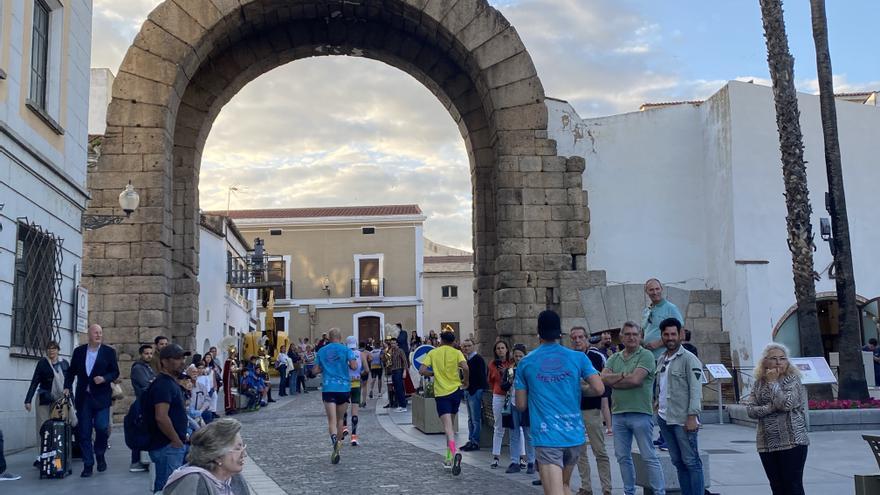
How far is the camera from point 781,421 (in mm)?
6449

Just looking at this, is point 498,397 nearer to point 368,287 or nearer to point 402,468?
point 402,468

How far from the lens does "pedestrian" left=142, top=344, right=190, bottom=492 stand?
6477 millimetres

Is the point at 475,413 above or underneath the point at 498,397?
underneath

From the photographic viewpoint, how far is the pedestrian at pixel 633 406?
24.4 ft

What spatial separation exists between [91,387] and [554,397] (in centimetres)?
563

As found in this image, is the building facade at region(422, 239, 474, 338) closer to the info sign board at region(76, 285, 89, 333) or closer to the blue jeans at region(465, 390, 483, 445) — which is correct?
the info sign board at region(76, 285, 89, 333)

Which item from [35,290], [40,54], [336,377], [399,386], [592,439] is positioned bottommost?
[592,439]

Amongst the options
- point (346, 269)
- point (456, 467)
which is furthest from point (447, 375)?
point (346, 269)

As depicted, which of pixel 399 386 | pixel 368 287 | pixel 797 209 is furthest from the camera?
pixel 368 287

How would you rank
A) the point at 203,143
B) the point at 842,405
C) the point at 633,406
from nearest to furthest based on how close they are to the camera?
the point at 633,406, the point at 842,405, the point at 203,143

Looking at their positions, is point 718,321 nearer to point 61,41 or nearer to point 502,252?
point 502,252

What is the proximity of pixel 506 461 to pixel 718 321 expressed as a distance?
260 inches

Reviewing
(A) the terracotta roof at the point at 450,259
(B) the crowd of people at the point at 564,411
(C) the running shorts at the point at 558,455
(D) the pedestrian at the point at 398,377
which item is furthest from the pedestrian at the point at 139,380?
(A) the terracotta roof at the point at 450,259

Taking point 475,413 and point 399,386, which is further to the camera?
point 399,386
